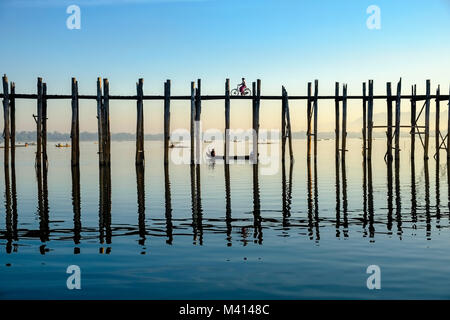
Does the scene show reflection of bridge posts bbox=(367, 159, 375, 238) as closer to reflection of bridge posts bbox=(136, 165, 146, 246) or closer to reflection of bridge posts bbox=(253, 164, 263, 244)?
reflection of bridge posts bbox=(253, 164, 263, 244)

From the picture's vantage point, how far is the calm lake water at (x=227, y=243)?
791cm

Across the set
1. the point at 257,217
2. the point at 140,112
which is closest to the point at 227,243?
the point at 257,217

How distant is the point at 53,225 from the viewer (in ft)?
43.9

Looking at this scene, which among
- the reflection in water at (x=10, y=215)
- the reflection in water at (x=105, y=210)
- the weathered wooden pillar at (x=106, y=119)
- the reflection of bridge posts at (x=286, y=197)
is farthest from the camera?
the weathered wooden pillar at (x=106, y=119)

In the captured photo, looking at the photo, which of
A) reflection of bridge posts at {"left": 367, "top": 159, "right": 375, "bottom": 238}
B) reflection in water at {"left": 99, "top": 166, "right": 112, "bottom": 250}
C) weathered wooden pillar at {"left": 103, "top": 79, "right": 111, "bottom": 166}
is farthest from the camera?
weathered wooden pillar at {"left": 103, "top": 79, "right": 111, "bottom": 166}

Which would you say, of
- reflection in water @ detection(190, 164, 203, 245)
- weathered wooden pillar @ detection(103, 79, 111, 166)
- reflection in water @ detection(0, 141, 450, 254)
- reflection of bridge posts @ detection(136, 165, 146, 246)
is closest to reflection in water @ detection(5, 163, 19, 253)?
reflection in water @ detection(0, 141, 450, 254)

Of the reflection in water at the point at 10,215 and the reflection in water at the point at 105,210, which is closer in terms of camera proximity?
the reflection in water at the point at 10,215

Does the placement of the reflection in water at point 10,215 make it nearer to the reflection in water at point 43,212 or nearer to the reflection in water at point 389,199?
the reflection in water at point 43,212

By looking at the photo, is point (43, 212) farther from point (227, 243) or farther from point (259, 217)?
point (227, 243)

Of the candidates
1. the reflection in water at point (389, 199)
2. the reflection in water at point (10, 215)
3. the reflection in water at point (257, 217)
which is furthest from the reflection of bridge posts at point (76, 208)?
the reflection in water at point (389, 199)

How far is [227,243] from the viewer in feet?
35.8

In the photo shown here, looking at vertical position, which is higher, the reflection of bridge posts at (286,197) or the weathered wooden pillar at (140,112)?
the weathered wooden pillar at (140,112)

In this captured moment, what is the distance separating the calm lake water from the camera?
791cm

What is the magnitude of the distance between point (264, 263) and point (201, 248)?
1660mm
